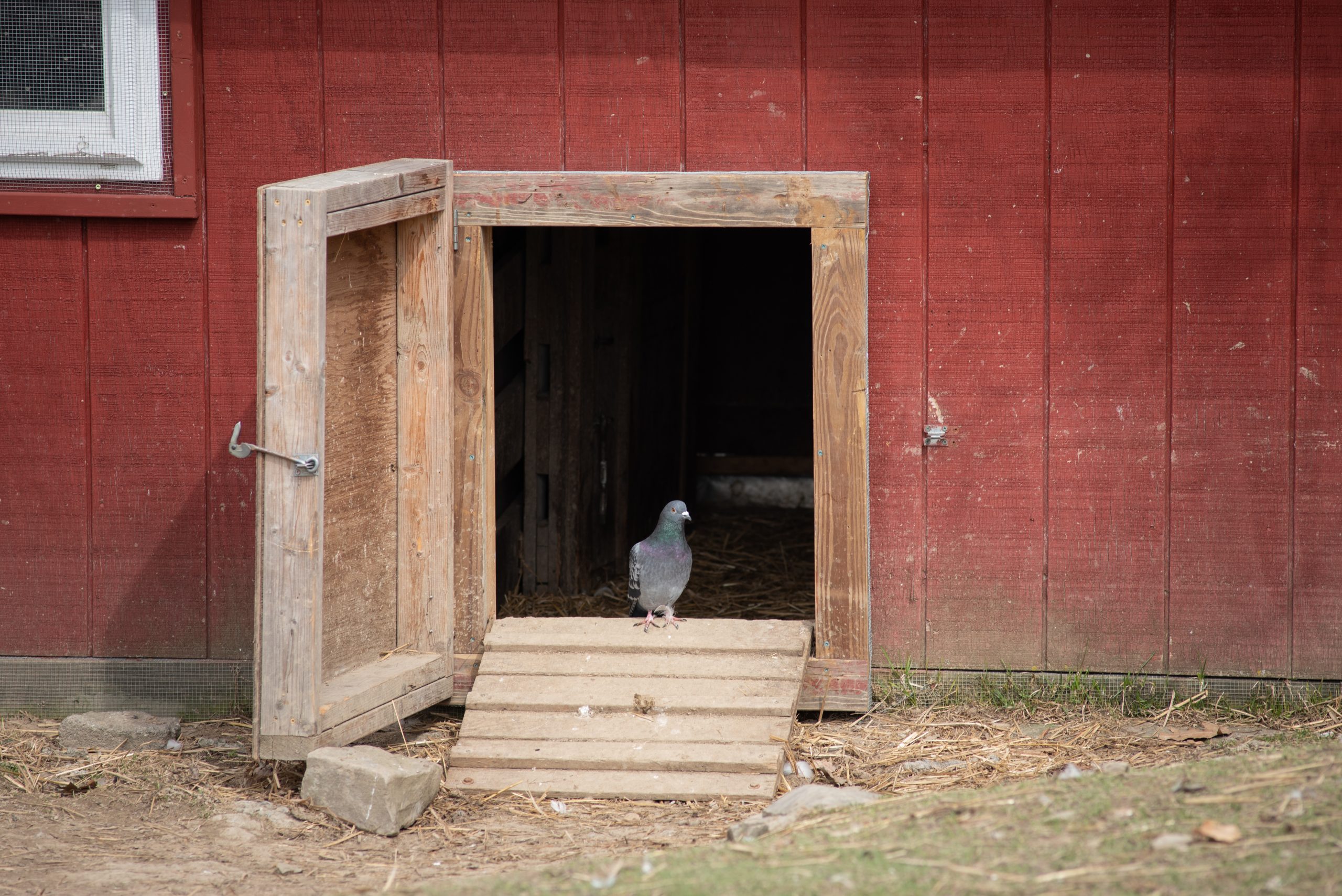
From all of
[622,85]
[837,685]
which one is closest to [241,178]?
[622,85]

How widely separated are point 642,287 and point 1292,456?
11.5 ft

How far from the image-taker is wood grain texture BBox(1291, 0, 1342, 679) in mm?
4480

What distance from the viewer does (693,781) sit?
13.6ft

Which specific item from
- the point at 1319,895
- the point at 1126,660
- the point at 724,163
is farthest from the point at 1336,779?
the point at 724,163

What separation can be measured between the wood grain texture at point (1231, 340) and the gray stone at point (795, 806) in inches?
60.6

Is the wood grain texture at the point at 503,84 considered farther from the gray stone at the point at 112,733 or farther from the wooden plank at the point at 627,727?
the gray stone at the point at 112,733

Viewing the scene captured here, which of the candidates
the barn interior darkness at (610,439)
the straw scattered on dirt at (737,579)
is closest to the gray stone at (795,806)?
the straw scattered on dirt at (737,579)

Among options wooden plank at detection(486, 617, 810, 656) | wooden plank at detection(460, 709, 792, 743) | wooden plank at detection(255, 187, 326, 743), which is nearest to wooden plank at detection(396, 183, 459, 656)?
wooden plank at detection(486, 617, 810, 656)

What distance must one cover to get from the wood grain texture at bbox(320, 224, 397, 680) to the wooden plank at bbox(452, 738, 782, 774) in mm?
514

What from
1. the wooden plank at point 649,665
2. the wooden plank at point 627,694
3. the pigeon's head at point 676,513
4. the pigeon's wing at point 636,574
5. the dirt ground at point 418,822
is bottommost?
the dirt ground at point 418,822

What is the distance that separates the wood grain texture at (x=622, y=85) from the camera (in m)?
4.61

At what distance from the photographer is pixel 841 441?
459cm

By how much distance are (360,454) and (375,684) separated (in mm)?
713

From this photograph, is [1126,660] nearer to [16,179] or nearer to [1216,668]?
[1216,668]
